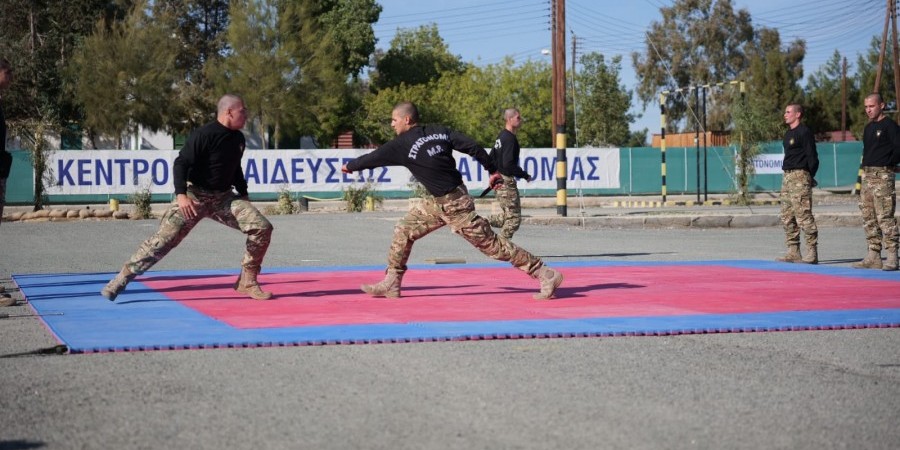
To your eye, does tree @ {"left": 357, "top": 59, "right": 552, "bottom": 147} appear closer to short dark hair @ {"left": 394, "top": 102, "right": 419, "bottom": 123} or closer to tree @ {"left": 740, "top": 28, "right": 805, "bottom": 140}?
tree @ {"left": 740, "top": 28, "right": 805, "bottom": 140}

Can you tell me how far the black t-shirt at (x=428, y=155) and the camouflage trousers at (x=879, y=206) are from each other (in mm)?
5591

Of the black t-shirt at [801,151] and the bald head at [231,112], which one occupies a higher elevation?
the bald head at [231,112]

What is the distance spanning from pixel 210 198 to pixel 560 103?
17.5 m

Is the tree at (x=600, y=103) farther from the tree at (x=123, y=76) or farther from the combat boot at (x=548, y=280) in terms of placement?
the combat boot at (x=548, y=280)

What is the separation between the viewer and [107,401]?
5.36 metres

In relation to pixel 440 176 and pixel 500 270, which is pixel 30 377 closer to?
pixel 440 176

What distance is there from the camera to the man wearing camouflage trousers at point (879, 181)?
12578 millimetres

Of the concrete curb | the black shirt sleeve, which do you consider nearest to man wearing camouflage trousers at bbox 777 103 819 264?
the black shirt sleeve

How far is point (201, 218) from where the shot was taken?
30.3 feet

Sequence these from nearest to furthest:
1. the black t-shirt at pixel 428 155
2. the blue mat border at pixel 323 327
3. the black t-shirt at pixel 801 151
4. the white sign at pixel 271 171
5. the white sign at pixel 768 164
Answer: the blue mat border at pixel 323 327
the black t-shirt at pixel 428 155
the black t-shirt at pixel 801 151
the white sign at pixel 271 171
the white sign at pixel 768 164

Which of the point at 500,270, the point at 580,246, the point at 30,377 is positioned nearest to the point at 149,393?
the point at 30,377

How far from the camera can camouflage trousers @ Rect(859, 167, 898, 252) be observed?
41.4 ft

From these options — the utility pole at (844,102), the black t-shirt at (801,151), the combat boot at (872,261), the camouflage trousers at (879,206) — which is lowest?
the combat boot at (872,261)

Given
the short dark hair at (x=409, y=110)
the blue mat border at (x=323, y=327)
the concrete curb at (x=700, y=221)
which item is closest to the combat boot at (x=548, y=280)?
the blue mat border at (x=323, y=327)
